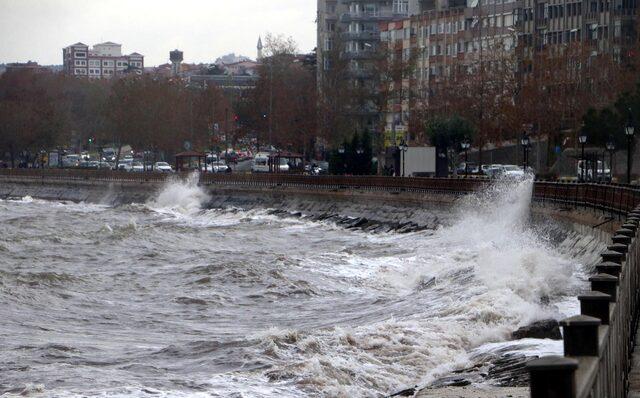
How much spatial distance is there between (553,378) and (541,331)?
1369 cm

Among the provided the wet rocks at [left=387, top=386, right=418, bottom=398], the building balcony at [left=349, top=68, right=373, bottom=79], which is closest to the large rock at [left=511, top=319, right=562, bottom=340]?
the wet rocks at [left=387, top=386, right=418, bottom=398]

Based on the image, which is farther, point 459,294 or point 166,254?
point 166,254

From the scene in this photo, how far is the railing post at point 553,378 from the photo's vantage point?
17.9 ft

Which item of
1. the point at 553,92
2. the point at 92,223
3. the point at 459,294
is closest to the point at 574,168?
the point at 553,92

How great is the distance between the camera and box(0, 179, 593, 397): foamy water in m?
18.1

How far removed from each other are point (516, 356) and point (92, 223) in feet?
180

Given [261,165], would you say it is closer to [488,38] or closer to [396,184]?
[488,38]

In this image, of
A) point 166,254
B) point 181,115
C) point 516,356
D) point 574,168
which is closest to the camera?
point 516,356

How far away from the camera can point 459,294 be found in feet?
89.7

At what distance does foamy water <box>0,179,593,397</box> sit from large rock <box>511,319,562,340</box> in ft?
1.22

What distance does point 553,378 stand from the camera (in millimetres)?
5477

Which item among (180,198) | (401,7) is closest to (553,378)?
(180,198)

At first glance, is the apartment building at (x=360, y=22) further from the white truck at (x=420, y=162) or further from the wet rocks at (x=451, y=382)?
the wet rocks at (x=451, y=382)

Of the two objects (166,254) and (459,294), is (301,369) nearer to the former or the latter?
(459,294)
